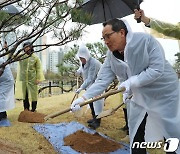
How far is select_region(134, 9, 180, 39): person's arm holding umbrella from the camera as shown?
2.49 meters

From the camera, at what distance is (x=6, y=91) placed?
4.34m

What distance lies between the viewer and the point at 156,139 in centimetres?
217

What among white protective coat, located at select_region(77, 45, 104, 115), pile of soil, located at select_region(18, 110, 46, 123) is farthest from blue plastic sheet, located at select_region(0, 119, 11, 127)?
white protective coat, located at select_region(77, 45, 104, 115)

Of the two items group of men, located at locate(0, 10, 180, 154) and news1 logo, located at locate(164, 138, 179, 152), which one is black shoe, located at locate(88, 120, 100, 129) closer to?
group of men, located at locate(0, 10, 180, 154)

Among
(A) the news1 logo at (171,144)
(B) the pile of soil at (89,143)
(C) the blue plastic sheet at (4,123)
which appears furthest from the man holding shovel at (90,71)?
(A) the news1 logo at (171,144)

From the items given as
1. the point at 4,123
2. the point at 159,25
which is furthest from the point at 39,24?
the point at 4,123

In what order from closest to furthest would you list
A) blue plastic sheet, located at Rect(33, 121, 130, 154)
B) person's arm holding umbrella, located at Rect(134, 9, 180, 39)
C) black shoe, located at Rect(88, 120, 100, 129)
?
person's arm holding umbrella, located at Rect(134, 9, 180, 39) → blue plastic sheet, located at Rect(33, 121, 130, 154) → black shoe, located at Rect(88, 120, 100, 129)

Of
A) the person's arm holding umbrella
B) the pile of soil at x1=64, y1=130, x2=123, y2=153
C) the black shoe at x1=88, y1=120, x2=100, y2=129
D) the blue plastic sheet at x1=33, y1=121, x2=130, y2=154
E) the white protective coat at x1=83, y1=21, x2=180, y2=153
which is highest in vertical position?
the person's arm holding umbrella

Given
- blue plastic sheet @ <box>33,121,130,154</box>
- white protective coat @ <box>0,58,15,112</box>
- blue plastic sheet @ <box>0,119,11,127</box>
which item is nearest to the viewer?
blue plastic sheet @ <box>33,121,130,154</box>

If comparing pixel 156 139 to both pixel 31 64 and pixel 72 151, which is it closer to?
pixel 72 151

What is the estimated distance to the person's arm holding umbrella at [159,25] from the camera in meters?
2.49

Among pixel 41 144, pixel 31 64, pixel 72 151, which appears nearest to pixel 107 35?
pixel 72 151

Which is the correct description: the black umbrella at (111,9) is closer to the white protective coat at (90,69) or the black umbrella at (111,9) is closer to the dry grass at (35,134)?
the white protective coat at (90,69)

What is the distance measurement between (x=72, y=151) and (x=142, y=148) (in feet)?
3.28
